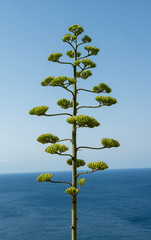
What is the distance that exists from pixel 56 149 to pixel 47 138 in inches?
38.2

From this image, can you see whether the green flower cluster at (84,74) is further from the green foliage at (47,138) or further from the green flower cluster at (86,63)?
the green foliage at (47,138)

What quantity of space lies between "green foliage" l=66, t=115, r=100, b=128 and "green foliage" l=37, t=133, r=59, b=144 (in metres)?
1.34

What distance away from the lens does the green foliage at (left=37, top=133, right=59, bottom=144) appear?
10945mm

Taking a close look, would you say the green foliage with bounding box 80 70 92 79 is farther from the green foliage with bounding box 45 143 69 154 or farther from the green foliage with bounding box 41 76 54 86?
the green foliage with bounding box 45 143 69 154

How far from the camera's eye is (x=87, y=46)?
12.6m

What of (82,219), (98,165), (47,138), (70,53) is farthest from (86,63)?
(82,219)

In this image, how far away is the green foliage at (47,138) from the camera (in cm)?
1095

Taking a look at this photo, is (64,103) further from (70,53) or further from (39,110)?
(70,53)

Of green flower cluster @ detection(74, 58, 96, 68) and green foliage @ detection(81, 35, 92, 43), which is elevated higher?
green foliage @ detection(81, 35, 92, 43)

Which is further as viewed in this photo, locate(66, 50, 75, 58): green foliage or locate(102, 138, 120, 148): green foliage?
locate(66, 50, 75, 58): green foliage

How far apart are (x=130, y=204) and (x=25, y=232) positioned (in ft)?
191

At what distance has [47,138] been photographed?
1102 centimetres

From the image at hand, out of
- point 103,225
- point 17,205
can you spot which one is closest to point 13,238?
point 103,225

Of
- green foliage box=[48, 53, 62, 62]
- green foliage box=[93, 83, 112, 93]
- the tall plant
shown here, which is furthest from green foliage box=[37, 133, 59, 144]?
green foliage box=[48, 53, 62, 62]
